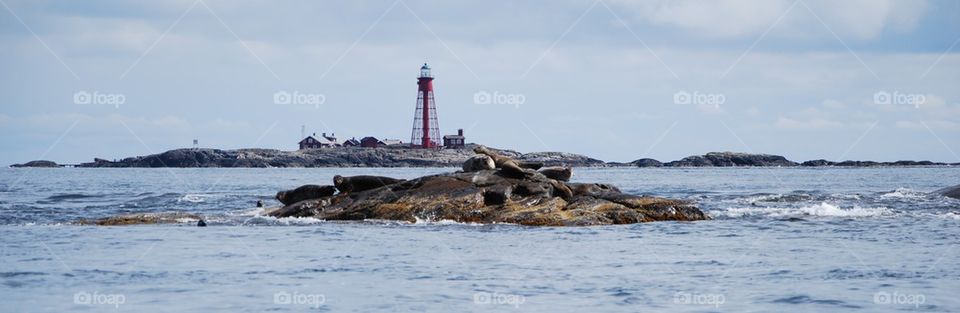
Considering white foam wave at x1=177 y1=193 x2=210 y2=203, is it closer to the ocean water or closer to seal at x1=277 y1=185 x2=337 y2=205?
seal at x1=277 y1=185 x2=337 y2=205

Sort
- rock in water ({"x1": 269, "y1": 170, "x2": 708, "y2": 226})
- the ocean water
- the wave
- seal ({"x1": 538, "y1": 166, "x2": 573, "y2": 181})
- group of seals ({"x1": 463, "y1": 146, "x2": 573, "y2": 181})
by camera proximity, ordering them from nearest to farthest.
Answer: the ocean water → rock in water ({"x1": 269, "y1": 170, "x2": 708, "y2": 226}) → the wave → group of seals ({"x1": 463, "y1": 146, "x2": 573, "y2": 181}) → seal ({"x1": 538, "y1": 166, "x2": 573, "y2": 181})

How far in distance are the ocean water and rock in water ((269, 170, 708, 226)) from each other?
1142 mm

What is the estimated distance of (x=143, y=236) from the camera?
94.8 ft

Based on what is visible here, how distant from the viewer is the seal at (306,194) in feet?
125

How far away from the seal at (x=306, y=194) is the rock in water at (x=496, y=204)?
136 centimetres

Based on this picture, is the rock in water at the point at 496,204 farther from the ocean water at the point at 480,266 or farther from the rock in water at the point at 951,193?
the rock in water at the point at 951,193

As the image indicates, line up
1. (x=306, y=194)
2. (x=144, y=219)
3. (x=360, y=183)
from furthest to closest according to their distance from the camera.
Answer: (x=306, y=194) → (x=360, y=183) → (x=144, y=219)

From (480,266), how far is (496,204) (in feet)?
41.5

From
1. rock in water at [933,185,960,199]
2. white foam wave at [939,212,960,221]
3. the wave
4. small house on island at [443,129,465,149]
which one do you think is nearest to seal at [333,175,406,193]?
the wave

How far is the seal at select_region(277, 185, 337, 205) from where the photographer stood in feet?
125

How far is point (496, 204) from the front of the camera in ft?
113

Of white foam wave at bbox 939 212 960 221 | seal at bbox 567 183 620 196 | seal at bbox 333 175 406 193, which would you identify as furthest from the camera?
seal at bbox 333 175 406 193

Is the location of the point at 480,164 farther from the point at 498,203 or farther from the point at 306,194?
the point at 306,194

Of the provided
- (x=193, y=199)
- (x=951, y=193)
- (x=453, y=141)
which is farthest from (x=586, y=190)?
(x=453, y=141)
